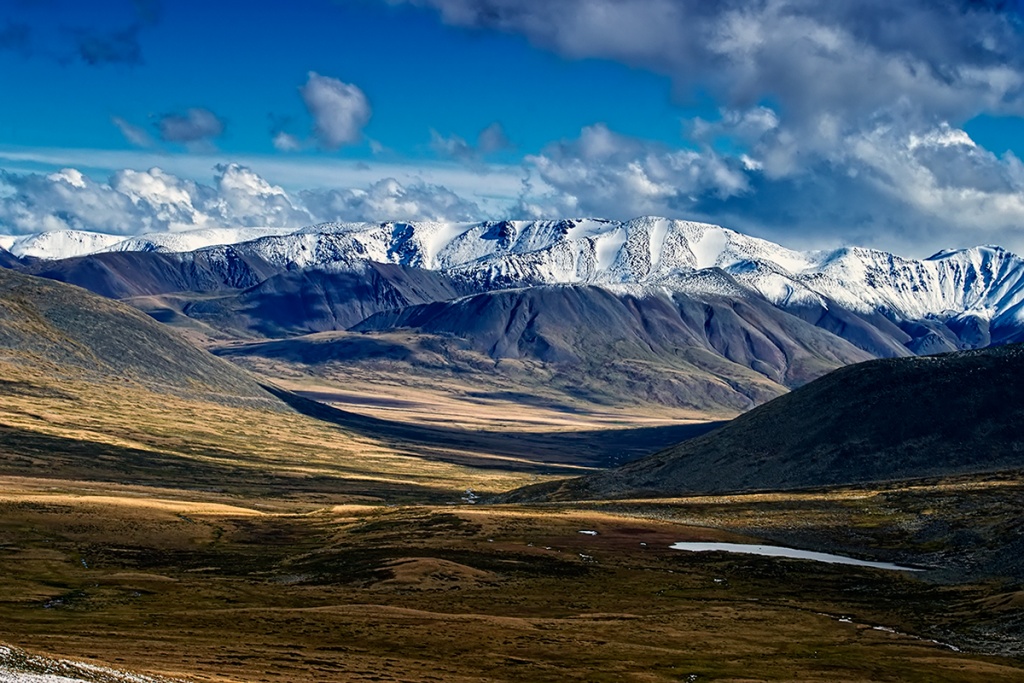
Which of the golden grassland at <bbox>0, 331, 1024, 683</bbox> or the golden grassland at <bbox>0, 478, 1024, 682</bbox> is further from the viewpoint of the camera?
the golden grassland at <bbox>0, 331, 1024, 683</bbox>

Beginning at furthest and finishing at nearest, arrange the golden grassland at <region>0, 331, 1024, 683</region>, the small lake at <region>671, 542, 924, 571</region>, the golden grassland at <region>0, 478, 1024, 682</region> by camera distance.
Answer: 1. the small lake at <region>671, 542, 924, 571</region>
2. the golden grassland at <region>0, 331, 1024, 683</region>
3. the golden grassland at <region>0, 478, 1024, 682</region>

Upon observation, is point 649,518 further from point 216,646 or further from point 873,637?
point 216,646

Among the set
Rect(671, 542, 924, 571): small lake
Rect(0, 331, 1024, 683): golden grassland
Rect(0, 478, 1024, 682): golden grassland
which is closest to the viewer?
Rect(0, 478, 1024, 682): golden grassland

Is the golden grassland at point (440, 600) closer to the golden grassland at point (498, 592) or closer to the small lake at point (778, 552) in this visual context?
the golden grassland at point (498, 592)

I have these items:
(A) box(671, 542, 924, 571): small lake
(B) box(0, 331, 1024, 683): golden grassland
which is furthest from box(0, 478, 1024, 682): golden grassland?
(A) box(671, 542, 924, 571): small lake

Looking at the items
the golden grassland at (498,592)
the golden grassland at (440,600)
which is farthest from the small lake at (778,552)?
the golden grassland at (498,592)

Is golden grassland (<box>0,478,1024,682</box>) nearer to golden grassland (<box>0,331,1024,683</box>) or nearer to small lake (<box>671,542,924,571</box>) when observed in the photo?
golden grassland (<box>0,331,1024,683</box>)
